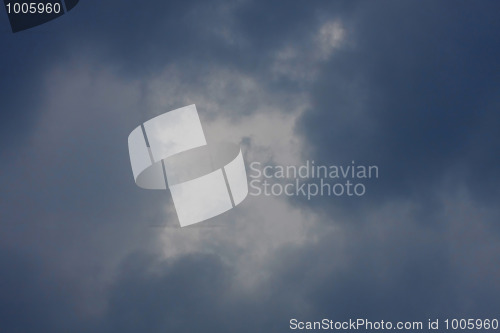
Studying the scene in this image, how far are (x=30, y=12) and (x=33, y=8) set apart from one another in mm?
79

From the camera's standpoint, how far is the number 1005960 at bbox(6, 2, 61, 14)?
9117 mm

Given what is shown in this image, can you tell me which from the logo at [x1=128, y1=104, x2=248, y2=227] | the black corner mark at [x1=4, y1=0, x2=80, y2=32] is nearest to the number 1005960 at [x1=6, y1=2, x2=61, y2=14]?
the black corner mark at [x1=4, y1=0, x2=80, y2=32]

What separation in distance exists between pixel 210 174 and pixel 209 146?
0.44 meters

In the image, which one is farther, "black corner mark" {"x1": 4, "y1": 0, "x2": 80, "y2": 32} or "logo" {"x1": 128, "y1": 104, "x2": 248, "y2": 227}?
"black corner mark" {"x1": 4, "y1": 0, "x2": 80, "y2": 32}

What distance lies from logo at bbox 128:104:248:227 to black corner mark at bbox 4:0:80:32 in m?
2.32

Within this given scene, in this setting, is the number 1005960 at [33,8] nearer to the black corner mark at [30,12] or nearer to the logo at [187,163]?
the black corner mark at [30,12]

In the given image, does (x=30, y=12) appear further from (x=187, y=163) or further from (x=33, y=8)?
(x=187, y=163)

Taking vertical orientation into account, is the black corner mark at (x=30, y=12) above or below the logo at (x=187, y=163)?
above

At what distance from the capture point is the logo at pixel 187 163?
28.9 feet

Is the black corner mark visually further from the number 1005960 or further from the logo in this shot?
the logo

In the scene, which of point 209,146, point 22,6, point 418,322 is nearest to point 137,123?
point 209,146

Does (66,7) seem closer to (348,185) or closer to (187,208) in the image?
(187,208)

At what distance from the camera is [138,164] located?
888 centimetres

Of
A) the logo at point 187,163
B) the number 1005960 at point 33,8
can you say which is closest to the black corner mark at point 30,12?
the number 1005960 at point 33,8
